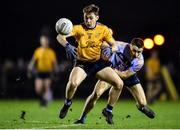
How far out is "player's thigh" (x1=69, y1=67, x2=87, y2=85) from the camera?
1586cm

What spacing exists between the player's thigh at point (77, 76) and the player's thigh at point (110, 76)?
330 mm

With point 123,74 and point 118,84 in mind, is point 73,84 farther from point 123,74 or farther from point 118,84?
point 123,74

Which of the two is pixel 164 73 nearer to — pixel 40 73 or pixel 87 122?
pixel 40 73

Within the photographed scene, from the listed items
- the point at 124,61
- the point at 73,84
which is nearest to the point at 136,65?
the point at 124,61

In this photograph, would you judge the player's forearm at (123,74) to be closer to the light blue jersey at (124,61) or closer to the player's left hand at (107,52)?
the light blue jersey at (124,61)

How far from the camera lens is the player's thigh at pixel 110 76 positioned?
52.7 ft

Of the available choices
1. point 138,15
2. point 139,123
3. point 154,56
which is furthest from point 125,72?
point 138,15

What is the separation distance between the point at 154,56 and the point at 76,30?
39.7ft

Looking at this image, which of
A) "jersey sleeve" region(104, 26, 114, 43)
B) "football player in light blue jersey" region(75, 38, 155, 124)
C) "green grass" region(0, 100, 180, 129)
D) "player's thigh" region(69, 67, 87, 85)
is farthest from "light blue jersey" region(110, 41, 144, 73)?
"player's thigh" region(69, 67, 87, 85)

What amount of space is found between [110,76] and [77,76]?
0.65 meters

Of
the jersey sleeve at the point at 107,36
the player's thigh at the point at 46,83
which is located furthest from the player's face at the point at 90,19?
the player's thigh at the point at 46,83

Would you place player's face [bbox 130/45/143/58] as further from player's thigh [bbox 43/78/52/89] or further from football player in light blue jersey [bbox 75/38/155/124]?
player's thigh [bbox 43/78/52/89]

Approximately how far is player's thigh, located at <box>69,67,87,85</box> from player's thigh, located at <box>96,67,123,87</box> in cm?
33

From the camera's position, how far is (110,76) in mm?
16047
